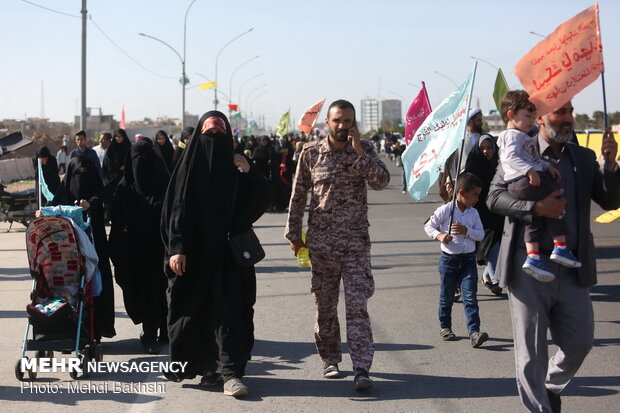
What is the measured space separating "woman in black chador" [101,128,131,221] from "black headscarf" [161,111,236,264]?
1809mm

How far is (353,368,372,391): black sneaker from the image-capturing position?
5934mm

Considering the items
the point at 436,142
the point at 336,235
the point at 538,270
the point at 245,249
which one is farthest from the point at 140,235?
the point at 538,270

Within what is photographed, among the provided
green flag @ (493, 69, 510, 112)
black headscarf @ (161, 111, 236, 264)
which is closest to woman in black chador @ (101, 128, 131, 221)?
black headscarf @ (161, 111, 236, 264)

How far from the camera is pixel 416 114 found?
10.7 meters

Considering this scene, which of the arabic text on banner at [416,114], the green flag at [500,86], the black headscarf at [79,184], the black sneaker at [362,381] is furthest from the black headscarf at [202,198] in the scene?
the green flag at [500,86]

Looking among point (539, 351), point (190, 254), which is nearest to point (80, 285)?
point (190, 254)

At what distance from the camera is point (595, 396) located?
582 cm

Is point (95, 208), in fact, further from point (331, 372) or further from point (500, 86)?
point (500, 86)

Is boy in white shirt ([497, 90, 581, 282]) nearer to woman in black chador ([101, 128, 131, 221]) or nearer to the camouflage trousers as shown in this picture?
the camouflage trousers

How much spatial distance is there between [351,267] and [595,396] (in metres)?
1.81

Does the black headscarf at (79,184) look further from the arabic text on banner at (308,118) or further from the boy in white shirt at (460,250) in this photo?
the arabic text on banner at (308,118)

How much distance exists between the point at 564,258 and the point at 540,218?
26 centimetres

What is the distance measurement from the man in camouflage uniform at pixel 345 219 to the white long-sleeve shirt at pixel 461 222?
149 cm

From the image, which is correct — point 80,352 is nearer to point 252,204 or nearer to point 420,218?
point 252,204
